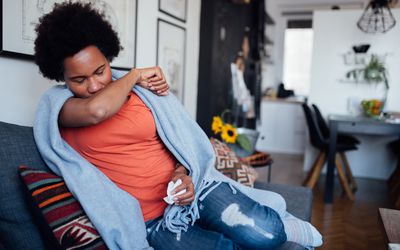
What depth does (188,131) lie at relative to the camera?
138cm

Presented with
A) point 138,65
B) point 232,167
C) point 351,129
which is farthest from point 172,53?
point 351,129

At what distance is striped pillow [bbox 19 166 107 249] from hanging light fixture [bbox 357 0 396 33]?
147 inches

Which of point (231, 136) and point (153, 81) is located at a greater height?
point (153, 81)

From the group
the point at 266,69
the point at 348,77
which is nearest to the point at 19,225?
the point at 348,77

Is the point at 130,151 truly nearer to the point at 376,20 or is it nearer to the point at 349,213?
the point at 349,213

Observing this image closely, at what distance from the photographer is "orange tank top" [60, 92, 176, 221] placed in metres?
1.17

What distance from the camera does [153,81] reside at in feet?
4.25

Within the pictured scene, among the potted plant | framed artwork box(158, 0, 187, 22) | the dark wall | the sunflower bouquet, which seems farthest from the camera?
the potted plant

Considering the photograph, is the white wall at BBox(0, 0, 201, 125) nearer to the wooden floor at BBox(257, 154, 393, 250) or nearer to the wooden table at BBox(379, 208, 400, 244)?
the wooden floor at BBox(257, 154, 393, 250)

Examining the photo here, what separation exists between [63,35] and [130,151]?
42 centimetres

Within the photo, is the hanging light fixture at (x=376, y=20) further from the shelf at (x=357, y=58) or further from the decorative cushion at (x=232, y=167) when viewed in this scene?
the decorative cushion at (x=232, y=167)

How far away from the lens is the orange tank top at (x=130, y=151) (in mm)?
1171

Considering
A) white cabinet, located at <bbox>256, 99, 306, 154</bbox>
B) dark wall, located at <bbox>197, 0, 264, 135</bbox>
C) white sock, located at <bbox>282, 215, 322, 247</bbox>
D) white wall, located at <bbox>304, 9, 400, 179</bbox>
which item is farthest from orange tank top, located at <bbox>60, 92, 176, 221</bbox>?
white cabinet, located at <bbox>256, 99, 306, 154</bbox>

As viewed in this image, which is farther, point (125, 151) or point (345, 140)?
point (345, 140)
